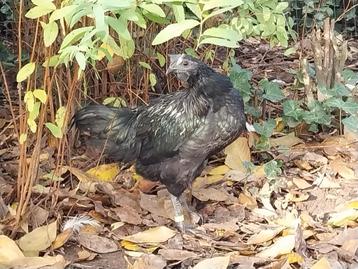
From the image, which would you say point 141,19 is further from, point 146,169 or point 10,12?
point 10,12

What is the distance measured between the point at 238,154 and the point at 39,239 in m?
1.40

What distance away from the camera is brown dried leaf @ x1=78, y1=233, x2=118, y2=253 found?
3.44 meters

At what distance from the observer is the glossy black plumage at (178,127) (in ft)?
11.8

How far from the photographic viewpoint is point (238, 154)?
4340 mm

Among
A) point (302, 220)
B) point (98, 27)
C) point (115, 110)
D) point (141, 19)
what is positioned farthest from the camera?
point (115, 110)

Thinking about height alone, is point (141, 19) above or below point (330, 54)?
above

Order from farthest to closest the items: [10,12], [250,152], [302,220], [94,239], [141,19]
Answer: [10,12] < [250,152] < [302,220] < [94,239] < [141,19]

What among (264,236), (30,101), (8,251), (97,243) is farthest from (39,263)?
(264,236)

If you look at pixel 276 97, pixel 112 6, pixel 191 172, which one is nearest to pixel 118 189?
pixel 191 172

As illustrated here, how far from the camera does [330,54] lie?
15.3ft

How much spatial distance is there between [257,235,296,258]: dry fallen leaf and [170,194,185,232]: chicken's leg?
46 cm

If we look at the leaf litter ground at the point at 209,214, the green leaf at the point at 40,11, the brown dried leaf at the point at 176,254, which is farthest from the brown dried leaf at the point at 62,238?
the green leaf at the point at 40,11

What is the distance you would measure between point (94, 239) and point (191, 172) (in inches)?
22.9

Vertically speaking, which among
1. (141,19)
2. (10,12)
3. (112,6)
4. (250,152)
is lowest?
(250,152)
